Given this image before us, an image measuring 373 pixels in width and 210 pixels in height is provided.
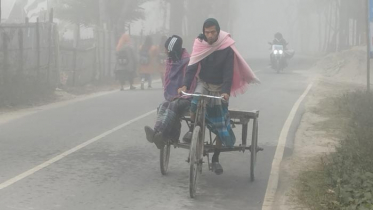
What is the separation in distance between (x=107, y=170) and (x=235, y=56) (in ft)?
7.74

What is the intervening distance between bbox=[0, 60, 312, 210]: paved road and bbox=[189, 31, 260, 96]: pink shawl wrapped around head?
130 centimetres

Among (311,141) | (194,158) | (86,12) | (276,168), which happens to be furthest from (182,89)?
(86,12)

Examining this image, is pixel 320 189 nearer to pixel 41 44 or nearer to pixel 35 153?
pixel 35 153

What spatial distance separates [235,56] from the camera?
8.33 meters

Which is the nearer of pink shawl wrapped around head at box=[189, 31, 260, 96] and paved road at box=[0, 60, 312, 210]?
paved road at box=[0, 60, 312, 210]

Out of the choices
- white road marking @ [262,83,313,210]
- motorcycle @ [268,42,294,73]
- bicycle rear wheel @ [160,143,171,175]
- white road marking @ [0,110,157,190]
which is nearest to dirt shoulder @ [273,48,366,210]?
white road marking @ [262,83,313,210]

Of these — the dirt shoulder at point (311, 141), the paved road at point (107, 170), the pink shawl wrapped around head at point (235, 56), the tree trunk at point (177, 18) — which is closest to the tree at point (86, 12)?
the tree trunk at point (177, 18)

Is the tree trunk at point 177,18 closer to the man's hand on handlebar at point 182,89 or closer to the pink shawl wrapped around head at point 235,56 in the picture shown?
the pink shawl wrapped around head at point 235,56

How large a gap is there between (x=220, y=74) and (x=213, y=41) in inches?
16.5

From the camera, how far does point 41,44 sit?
802 inches

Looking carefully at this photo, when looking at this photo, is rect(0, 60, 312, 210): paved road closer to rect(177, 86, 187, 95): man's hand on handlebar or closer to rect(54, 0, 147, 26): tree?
rect(177, 86, 187, 95): man's hand on handlebar

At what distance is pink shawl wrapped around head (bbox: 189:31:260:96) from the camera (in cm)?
815

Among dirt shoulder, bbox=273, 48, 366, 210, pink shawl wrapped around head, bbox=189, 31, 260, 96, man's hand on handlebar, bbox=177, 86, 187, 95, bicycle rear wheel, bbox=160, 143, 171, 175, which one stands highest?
pink shawl wrapped around head, bbox=189, 31, 260, 96

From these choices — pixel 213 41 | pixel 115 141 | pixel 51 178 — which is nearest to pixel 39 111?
pixel 115 141
